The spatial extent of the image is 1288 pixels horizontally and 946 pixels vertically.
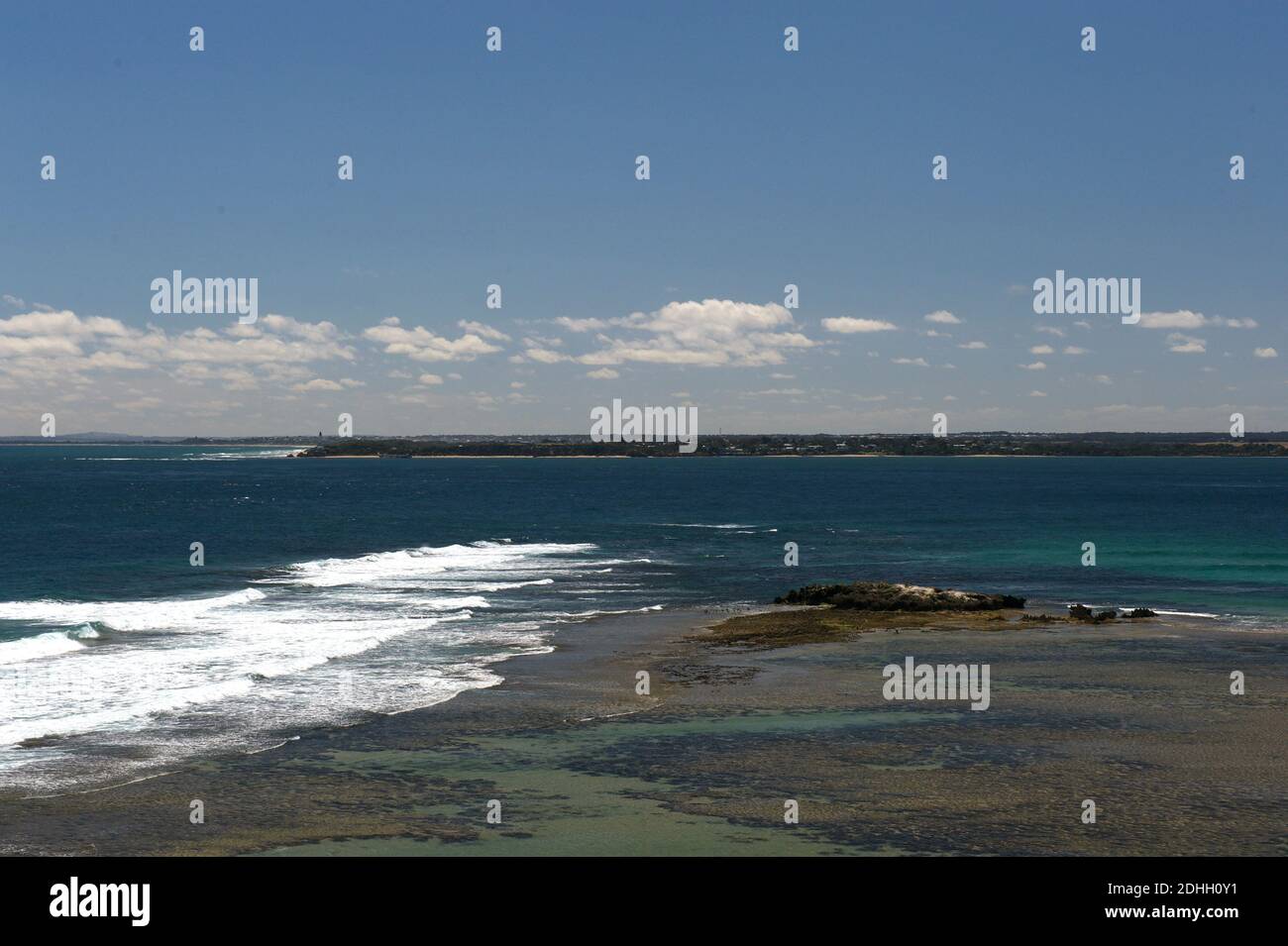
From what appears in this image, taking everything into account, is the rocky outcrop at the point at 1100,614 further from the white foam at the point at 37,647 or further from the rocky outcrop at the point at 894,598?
the white foam at the point at 37,647

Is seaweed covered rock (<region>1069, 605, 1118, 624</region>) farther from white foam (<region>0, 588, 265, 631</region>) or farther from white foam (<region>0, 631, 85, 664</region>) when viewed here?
white foam (<region>0, 631, 85, 664</region>)

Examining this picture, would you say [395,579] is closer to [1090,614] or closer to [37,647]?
[37,647]

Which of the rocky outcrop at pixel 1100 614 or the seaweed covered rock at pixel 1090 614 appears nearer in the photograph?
the seaweed covered rock at pixel 1090 614

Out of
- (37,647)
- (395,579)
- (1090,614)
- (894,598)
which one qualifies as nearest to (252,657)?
(37,647)

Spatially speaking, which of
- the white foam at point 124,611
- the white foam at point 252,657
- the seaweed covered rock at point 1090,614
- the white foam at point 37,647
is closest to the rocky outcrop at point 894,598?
the seaweed covered rock at point 1090,614
